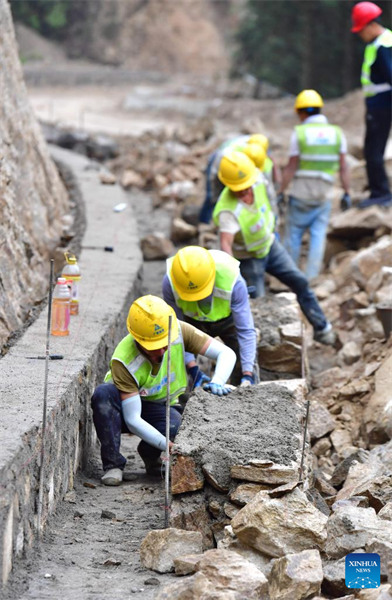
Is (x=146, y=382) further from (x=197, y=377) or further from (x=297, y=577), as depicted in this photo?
(x=297, y=577)

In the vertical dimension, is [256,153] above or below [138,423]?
above

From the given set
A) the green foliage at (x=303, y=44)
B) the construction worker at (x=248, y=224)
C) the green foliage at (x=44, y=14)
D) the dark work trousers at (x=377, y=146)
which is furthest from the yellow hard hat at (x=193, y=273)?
the green foliage at (x=44, y=14)

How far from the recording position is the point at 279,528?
445cm

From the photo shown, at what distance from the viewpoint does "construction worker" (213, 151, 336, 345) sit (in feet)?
24.5

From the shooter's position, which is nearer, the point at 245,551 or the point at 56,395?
the point at 245,551

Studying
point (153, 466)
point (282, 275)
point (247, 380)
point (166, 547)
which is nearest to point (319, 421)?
point (247, 380)

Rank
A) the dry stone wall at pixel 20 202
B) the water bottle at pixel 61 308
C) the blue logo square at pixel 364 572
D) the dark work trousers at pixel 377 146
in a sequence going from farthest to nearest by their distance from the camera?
the dark work trousers at pixel 377 146 → the dry stone wall at pixel 20 202 → the water bottle at pixel 61 308 → the blue logo square at pixel 364 572

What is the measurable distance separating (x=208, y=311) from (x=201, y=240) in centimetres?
453

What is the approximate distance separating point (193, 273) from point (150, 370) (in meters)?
0.71

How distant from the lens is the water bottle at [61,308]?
638 centimetres

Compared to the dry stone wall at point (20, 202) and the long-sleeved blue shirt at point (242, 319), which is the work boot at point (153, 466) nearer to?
the long-sleeved blue shirt at point (242, 319)

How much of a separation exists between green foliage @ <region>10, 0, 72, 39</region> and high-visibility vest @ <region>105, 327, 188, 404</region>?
1408 inches

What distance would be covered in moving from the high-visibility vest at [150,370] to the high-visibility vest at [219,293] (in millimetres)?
616

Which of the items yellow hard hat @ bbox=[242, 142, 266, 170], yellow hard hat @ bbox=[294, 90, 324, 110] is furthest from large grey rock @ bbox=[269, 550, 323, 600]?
yellow hard hat @ bbox=[294, 90, 324, 110]
